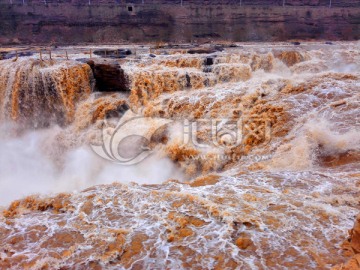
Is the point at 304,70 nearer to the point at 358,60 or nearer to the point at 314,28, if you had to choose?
the point at 358,60

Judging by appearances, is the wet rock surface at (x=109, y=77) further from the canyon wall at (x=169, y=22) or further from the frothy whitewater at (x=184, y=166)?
the canyon wall at (x=169, y=22)

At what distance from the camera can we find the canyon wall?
1864 centimetres

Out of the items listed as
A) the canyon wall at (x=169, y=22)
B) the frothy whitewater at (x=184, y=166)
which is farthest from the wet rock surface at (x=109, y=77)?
the canyon wall at (x=169, y=22)

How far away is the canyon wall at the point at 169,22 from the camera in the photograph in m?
18.6

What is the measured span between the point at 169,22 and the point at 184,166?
14058mm

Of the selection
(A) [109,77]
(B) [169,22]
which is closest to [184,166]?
(A) [109,77]

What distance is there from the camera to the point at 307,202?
419cm

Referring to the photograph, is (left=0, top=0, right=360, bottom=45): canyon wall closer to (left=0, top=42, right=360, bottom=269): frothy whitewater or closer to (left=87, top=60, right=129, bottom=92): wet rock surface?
(left=0, top=42, right=360, bottom=269): frothy whitewater

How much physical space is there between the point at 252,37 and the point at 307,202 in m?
16.1

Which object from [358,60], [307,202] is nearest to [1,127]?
[307,202]

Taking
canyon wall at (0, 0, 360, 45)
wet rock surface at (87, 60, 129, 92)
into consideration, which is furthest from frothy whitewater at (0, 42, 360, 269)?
→ canyon wall at (0, 0, 360, 45)

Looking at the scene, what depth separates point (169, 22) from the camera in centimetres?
1912

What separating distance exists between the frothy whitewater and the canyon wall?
7718mm

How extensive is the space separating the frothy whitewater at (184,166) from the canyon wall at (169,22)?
25.3ft
